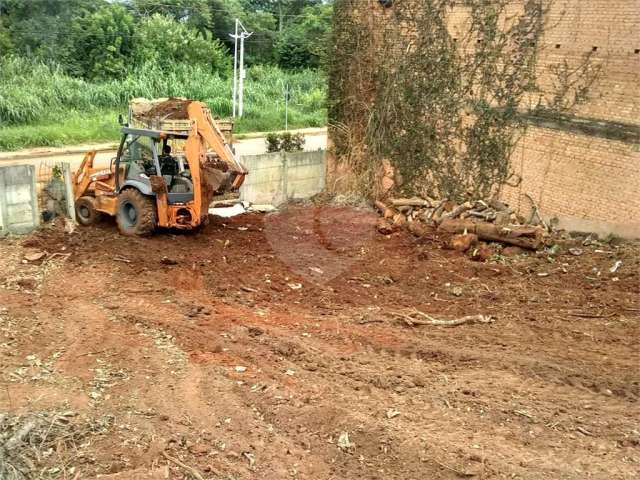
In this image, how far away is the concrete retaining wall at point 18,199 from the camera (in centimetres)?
1144

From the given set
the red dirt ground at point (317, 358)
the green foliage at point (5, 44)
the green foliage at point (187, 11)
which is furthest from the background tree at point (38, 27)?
the red dirt ground at point (317, 358)

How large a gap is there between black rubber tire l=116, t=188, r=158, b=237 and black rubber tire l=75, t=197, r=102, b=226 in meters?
0.91

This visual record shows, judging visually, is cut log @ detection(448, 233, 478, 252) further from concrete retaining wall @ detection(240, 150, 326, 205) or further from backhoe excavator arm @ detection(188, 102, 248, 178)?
concrete retaining wall @ detection(240, 150, 326, 205)

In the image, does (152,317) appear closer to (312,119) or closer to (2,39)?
(312,119)

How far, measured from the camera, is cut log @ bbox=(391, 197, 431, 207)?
14145 millimetres

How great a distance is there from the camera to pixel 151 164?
11.8m

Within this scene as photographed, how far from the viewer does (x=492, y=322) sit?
878 centimetres

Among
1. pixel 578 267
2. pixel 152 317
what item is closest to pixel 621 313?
pixel 578 267

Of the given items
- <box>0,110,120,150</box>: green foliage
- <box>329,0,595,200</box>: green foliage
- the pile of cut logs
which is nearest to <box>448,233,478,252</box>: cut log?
the pile of cut logs

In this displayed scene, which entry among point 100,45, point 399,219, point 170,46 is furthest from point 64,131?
point 399,219

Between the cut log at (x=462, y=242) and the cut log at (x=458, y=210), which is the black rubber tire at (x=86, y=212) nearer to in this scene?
the cut log at (x=462, y=242)

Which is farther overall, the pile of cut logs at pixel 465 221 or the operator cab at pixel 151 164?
the pile of cut logs at pixel 465 221

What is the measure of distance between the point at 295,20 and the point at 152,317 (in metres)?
42.6

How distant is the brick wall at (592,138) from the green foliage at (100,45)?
23377 mm
